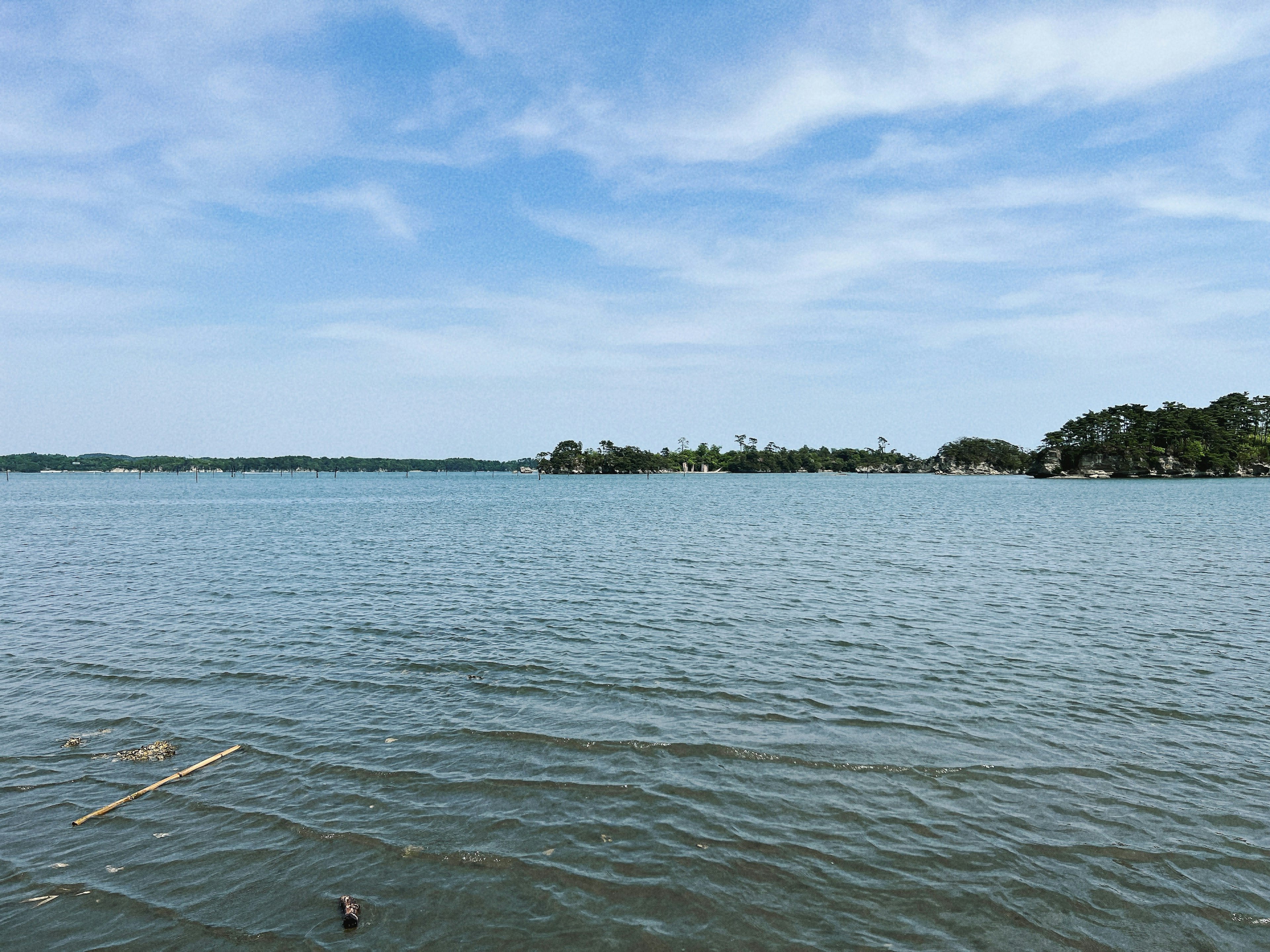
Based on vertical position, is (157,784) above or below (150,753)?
above

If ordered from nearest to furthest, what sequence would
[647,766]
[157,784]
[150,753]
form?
[157,784] < [647,766] < [150,753]

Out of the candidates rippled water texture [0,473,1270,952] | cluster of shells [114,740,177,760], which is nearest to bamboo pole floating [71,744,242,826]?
rippled water texture [0,473,1270,952]

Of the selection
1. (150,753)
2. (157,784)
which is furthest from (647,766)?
(150,753)

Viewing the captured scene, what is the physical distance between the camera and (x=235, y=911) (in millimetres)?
8352

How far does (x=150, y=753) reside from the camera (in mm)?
13109

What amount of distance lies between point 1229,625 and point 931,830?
782 inches

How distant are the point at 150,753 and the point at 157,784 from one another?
2.05 m

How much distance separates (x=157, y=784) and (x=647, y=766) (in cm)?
835

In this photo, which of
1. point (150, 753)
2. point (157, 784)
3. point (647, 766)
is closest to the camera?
point (157, 784)

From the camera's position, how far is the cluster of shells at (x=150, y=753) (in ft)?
42.4

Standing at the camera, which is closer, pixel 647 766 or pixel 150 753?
pixel 647 766

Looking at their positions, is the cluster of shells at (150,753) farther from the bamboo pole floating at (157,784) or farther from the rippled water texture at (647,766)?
the bamboo pole floating at (157,784)

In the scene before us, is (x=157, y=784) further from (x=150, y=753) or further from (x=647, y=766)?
(x=647, y=766)

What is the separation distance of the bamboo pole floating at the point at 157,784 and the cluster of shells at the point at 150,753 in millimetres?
899
